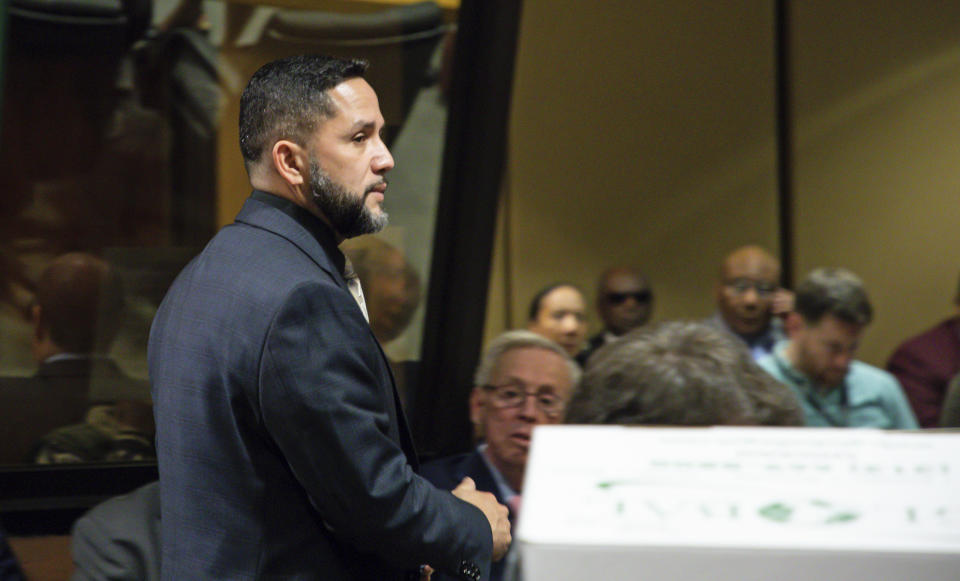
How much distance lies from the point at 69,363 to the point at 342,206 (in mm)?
2036

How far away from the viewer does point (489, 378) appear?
281cm

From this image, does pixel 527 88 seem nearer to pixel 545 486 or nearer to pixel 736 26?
pixel 736 26

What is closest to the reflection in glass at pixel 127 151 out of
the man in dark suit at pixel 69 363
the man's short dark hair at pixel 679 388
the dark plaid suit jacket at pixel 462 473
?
the man in dark suit at pixel 69 363

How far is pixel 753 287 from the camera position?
415 cm

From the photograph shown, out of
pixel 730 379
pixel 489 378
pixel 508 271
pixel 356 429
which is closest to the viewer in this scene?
pixel 730 379

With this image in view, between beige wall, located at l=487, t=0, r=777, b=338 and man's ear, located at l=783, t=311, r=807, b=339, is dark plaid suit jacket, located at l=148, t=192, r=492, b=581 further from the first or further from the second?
beige wall, located at l=487, t=0, r=777, b=338

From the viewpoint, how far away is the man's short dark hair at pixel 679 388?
4.48ft

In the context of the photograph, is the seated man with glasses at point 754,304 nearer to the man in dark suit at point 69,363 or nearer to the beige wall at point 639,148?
the beige wall at point 639,148

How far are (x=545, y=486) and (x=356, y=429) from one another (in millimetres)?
734

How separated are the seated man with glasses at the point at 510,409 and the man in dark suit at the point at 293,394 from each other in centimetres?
80

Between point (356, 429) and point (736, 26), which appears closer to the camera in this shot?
point (356, 429)

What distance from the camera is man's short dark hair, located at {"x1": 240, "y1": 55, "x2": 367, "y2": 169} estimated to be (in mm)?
1702

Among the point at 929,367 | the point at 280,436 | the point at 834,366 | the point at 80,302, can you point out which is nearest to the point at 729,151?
the point at 929,367

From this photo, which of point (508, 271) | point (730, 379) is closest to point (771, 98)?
Answer: point (508, 271)
